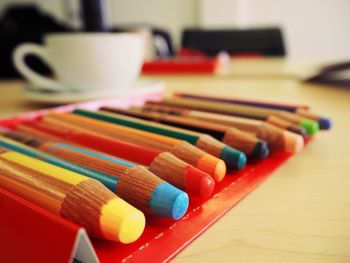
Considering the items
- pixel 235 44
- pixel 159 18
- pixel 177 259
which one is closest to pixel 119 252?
pixel 177 259

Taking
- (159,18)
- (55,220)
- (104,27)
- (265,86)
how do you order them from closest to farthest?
(55,220)
(104,27)
(265,86)
(159,18)

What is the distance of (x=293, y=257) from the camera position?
137 mm

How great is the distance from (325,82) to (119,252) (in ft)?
1.84

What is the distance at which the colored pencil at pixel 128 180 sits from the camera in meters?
0.15

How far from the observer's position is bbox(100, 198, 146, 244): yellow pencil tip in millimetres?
130

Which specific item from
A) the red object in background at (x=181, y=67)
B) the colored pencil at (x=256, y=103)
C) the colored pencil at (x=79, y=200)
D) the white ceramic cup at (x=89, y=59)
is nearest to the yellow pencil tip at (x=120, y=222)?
the colored pencil at (x=79, y=200)

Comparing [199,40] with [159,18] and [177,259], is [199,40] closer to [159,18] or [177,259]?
[159,18]

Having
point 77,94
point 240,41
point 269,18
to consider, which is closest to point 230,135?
point 77,94

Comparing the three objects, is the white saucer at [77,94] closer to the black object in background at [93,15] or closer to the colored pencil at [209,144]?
the black object in background at [93,15]

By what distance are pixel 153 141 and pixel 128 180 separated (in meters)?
0.06

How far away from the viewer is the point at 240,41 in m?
1.42

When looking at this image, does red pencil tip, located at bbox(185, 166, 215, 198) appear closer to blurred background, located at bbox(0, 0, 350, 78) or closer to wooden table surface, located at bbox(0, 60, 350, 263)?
wooden table surface, located at bbox(0, 60, 350, 263)

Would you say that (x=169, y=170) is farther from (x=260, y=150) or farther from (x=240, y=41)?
(x=240, y=41)

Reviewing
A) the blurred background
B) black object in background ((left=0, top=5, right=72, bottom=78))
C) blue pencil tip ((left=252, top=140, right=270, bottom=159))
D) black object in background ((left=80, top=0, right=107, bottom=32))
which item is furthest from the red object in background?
the blurred background
